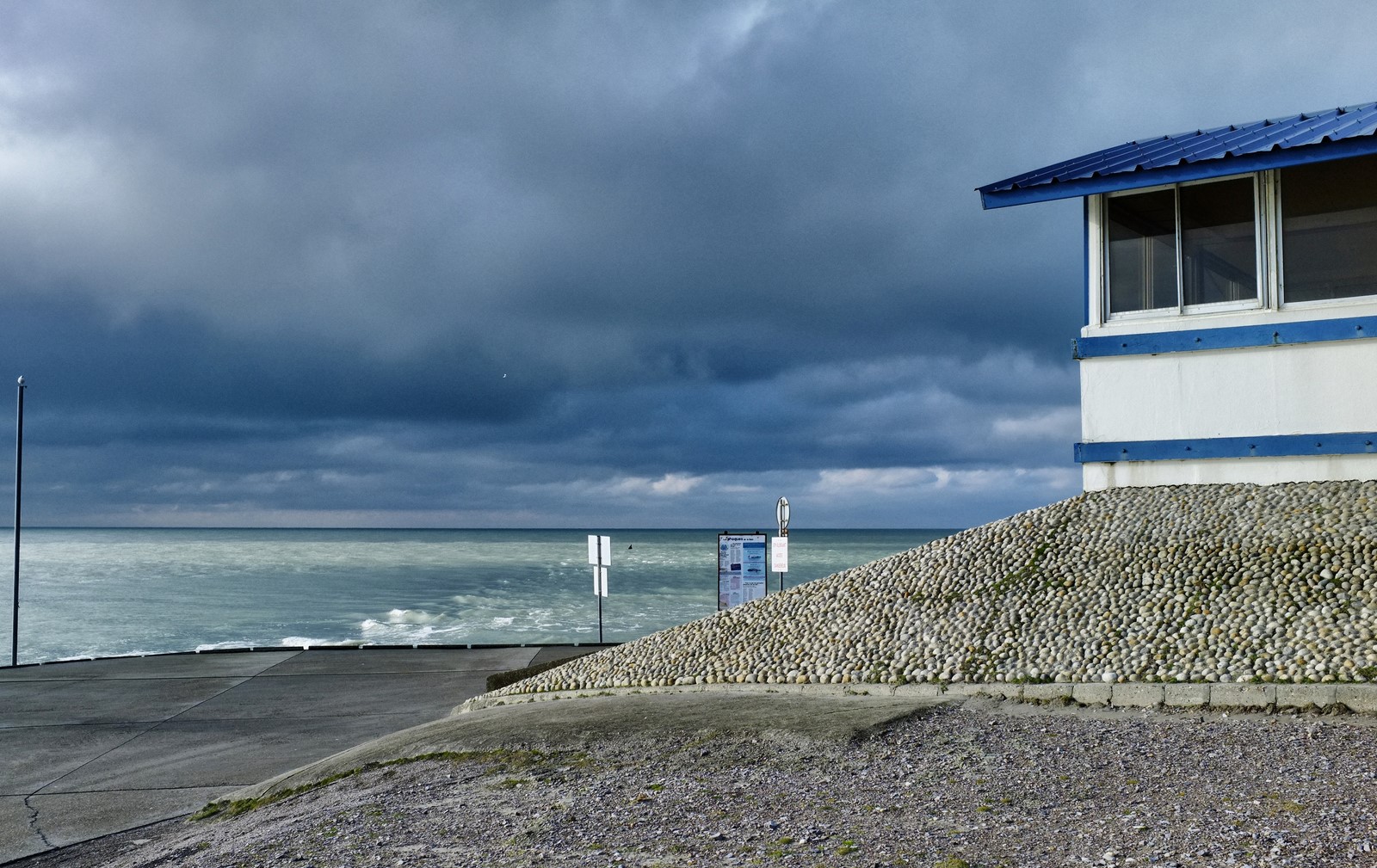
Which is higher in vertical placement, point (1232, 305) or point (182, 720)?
point (1232, 305)

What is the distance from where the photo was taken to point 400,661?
53.6 feet

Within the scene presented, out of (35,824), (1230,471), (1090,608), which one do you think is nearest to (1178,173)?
(1230,471)

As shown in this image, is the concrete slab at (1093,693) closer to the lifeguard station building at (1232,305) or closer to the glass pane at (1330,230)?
the lifeguard station building at (1232,305)

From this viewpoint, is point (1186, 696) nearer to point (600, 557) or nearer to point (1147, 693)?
point (1147, 693)

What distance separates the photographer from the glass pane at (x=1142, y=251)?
11.4 meters

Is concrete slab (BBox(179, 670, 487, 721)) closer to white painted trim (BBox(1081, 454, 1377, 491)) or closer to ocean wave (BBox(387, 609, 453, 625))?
white painted trim (BBox(1081, 454, 1377, 491))

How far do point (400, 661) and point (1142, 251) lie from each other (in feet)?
40.4

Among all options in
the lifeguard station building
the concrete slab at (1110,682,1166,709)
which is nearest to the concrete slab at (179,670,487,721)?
the concrete slab at (1110,682,1166,709)

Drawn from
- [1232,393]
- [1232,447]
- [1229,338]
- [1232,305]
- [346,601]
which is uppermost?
[1232,305]

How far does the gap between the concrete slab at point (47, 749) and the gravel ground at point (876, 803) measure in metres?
2.62

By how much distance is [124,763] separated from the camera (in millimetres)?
9273

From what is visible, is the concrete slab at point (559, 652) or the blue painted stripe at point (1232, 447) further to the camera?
the concrete slab at point (559, 652)

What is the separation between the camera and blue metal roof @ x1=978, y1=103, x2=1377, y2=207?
10.2m

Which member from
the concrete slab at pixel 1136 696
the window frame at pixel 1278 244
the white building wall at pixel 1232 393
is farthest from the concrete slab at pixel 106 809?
the window frame at pixel 1278 244
